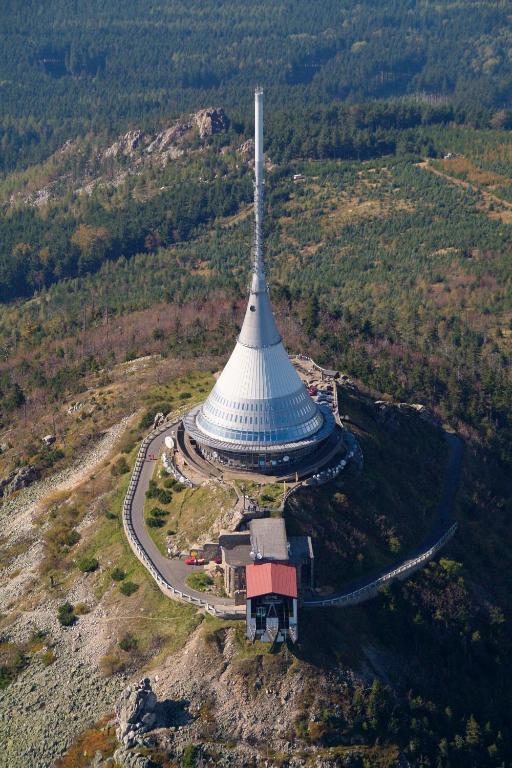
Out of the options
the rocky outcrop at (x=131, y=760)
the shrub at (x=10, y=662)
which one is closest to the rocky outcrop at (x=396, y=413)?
the shrub at (x=10, y=662)

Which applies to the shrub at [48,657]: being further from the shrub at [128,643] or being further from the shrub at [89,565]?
the shrub at [89,565]

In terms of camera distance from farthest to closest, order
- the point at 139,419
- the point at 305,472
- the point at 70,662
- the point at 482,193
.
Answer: the point at 482,193 < the point at 139,419 < the point at 305,472 < the point at 70,662

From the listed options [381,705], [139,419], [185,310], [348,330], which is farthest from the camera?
[185,310]

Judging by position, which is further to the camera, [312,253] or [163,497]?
[312,253]

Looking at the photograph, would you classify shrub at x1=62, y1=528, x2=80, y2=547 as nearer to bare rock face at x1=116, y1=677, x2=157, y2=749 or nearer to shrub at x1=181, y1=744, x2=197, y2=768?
bare rock face at x1=116, y1=677, x2=157, y2=749

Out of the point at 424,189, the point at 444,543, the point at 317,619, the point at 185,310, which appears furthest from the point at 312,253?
the point at 317,619

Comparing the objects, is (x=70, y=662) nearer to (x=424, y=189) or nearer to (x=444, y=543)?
(x=444, y=543)

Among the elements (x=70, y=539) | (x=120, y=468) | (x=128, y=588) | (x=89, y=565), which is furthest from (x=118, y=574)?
(x=120, y=468)
